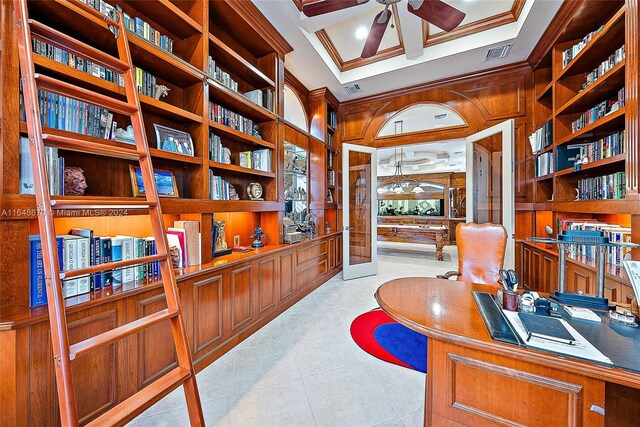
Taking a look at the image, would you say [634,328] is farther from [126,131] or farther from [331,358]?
[126,131]

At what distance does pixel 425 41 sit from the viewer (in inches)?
134

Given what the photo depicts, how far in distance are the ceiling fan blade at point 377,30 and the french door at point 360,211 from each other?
1.86 meters

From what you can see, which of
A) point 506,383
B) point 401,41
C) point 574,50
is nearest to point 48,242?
point 506,383

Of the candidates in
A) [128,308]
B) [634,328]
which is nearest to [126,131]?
[128,308]

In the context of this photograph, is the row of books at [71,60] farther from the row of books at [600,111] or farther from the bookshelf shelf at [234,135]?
the row of books at [600,111]

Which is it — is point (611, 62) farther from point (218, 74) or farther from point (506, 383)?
point (218, 74)

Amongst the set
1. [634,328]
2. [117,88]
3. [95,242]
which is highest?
[117,88]

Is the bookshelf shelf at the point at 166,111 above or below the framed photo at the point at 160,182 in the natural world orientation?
above

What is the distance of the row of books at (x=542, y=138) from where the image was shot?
313cm

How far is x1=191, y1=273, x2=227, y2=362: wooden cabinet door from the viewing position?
1.97 m

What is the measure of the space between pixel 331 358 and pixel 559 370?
1653 mm

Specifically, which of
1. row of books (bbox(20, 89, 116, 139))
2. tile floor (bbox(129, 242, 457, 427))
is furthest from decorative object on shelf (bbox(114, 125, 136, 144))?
tile floor (bbox(129, 242, 457, 427))

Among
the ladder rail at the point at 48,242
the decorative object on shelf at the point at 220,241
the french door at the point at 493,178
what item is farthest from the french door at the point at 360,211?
the ladder rail at the point at 48,242

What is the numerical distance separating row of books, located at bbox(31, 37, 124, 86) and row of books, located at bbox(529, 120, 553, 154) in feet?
14.5
